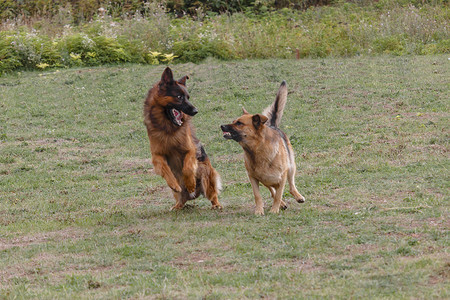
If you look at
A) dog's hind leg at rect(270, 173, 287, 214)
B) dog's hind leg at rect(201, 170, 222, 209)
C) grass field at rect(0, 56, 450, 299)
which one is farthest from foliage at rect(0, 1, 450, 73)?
dog's hind leg at rect(270, 173, 287, 214)

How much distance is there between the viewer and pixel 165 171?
8.55 m

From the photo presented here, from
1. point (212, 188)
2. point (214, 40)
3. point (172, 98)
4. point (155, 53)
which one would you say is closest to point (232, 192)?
point (212, 188)

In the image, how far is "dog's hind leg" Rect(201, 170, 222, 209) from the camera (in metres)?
9.09

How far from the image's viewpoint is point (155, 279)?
5.83m

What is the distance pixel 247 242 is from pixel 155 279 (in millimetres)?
1395

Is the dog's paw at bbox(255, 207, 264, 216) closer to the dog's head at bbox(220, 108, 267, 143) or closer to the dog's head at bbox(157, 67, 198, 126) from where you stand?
the dog's head at bbox(220, 108, 267, 143)

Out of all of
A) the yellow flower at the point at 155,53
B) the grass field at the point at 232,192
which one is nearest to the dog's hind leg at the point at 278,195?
the grass field at the point at 232,192

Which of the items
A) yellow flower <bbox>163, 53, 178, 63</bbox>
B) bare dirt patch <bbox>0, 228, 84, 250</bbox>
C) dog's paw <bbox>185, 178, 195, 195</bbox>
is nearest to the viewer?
bare dirt patch <bbox>0, 228, 84, 250</bbox>

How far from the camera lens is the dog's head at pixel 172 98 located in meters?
8.45

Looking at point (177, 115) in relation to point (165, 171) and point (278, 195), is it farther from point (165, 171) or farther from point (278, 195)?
point (278, 195)

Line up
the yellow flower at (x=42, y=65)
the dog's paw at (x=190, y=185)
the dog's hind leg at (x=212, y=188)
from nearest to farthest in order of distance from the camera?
the dog's paw at (x=190, y=185), the dog's hind leg at (x=212, y=188), the yellow flower at (x=42, y=65)

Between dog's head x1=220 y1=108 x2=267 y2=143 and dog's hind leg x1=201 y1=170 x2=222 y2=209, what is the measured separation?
1.13m

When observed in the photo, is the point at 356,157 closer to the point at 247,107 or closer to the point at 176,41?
the point at 247,107

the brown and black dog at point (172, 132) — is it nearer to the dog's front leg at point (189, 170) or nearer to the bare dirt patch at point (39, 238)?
the dog's front leg at point (189, 170)
